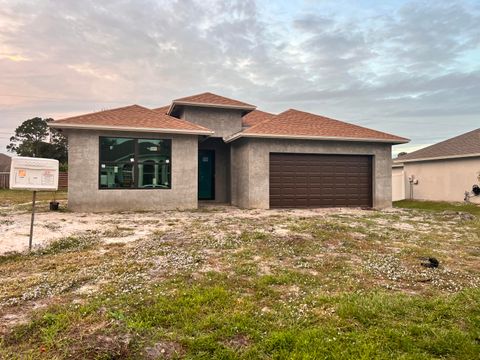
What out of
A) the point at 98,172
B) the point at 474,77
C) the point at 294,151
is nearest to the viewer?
the point at 98,172

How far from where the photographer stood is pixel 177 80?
67.1 feet

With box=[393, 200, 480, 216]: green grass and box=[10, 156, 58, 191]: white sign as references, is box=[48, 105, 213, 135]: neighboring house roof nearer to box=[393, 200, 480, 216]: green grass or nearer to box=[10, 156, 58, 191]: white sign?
box=[10, 156, 58, 191]: white sign

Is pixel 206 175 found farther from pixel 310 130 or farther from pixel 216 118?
pixel 310 130

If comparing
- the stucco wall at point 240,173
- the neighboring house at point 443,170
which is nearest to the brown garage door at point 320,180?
the stucco wall at point 240,173

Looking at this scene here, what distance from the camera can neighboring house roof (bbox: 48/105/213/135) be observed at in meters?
12.0

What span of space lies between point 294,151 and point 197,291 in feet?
35.4

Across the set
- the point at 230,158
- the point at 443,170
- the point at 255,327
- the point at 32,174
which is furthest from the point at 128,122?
the point at 443,170

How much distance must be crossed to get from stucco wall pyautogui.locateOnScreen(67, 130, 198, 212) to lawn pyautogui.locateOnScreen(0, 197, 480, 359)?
5.17m

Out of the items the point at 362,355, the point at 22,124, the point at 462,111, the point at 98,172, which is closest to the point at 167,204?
the point at 98,172

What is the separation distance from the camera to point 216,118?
620 inches

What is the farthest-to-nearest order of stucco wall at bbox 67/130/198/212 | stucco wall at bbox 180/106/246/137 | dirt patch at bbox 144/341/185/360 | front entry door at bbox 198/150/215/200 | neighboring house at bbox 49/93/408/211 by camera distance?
front entry door at bbox 198/150/215/200, stucco wall at bbox 180/106/246/137, neighboring house at bbox 49/93/408/211, stucco wall at bbox 67/130/198/212, dirt patch at bbox 144/341/185/360

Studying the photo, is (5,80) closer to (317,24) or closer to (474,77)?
(317,24)

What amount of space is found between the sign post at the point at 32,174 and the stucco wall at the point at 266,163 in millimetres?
8500

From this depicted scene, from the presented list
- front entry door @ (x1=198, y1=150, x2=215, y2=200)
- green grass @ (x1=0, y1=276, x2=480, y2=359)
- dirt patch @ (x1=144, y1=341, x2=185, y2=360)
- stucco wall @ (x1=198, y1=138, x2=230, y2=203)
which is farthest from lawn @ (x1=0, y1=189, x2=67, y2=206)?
dirt patch @ (x1=144, y1=341, x2=185, y2=360)
